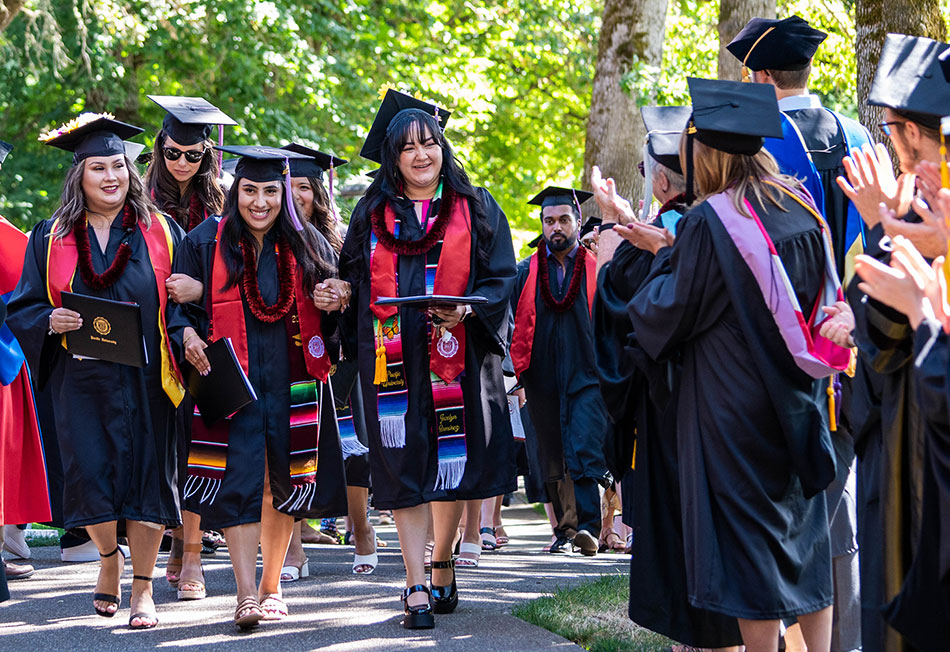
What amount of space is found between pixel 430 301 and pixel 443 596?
5.06 feet

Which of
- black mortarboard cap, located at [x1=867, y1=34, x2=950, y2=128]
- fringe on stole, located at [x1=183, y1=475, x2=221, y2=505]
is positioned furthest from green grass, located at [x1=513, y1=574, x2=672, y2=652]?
black mortarboard cap, located at [x1=867, y1=34, x2=950, y2=128]

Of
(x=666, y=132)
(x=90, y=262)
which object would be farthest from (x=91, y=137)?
(x=666, y=132)

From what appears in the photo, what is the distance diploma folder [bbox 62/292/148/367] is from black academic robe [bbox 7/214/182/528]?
0.10m

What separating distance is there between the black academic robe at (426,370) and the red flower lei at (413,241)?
0.05 m

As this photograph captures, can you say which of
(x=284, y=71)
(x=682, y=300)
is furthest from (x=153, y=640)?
(x=284, y=71)

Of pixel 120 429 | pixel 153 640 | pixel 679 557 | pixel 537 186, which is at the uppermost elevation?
pixel 537 186

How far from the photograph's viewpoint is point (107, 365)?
635 centimetres

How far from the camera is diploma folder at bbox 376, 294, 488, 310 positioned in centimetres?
588

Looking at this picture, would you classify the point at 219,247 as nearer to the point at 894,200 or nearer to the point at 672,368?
the point at 672,368

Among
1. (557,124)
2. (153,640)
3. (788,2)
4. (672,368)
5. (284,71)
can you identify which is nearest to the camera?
(672,368)

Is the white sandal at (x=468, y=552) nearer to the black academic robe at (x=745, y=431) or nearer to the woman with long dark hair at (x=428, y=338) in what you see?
the woman with long dark hair at (x=428, y=338)

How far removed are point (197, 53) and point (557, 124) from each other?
353 inches

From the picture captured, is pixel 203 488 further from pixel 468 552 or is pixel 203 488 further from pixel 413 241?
pixel 468 552

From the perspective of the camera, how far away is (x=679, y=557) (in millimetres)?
4930
